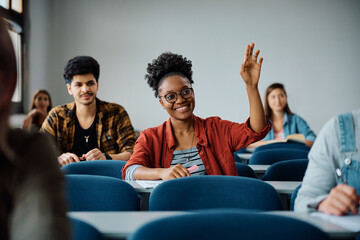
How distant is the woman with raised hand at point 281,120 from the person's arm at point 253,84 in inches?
112

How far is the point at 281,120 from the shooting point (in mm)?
5004

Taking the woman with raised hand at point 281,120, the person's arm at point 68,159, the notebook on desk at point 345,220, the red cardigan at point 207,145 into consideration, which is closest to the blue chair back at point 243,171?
the red cardigan at point 207,145

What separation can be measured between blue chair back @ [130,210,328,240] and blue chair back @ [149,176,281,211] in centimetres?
63

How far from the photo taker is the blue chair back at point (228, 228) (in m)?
0.81

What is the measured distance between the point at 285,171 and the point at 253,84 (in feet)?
2.34

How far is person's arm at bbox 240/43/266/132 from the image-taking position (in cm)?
201

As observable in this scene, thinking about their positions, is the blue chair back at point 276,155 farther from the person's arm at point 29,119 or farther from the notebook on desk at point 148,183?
the person's arm at point 29,119

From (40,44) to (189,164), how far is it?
14.4 feet

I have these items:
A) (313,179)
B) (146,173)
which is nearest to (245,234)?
(313,179)

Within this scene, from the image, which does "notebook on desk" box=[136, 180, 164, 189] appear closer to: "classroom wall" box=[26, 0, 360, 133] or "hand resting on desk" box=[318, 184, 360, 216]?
"hand resting on desk" box=[318, 184, 360, 216]

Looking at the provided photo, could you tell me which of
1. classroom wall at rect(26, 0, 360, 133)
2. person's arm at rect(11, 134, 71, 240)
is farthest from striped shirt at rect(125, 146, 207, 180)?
classroom wall at rect(26, 0, 360, 133)

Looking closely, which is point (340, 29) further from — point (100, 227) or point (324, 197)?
point (100, 227)

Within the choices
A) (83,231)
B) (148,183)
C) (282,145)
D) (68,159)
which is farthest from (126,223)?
(282,145)

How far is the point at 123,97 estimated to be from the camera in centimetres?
602
